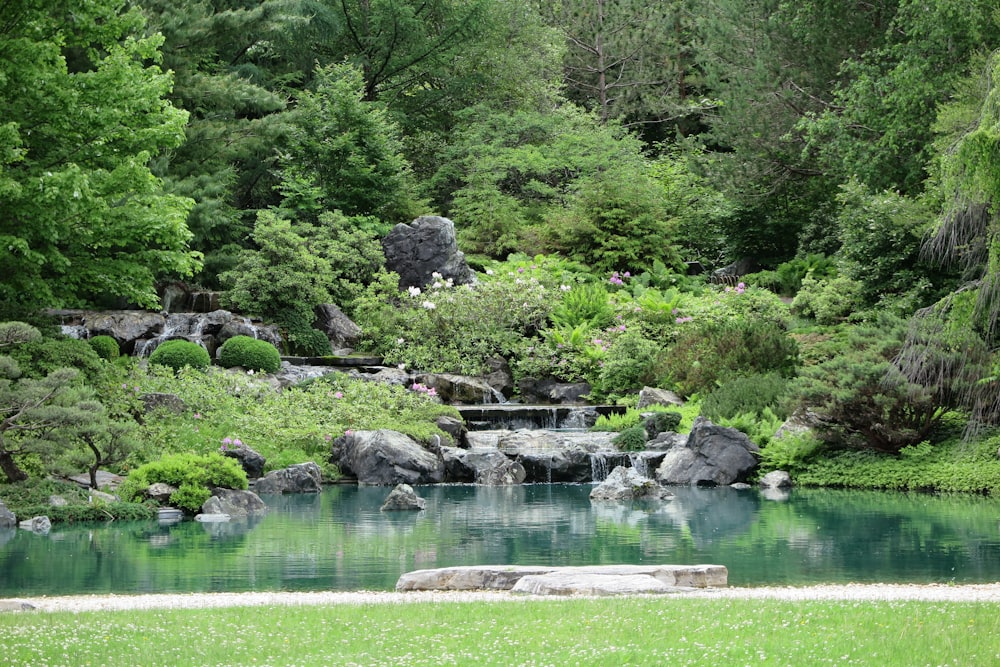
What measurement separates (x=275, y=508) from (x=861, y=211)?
531 inches

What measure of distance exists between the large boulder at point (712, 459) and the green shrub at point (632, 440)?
74 centimetres

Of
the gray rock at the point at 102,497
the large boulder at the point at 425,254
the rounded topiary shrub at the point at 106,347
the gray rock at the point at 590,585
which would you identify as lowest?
the gray rock at the point at 590,585

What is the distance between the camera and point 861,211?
71.2ft

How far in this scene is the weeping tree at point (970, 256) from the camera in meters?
9.42

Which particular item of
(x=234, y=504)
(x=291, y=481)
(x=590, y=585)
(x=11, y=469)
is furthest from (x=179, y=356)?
(x=590, y=585)

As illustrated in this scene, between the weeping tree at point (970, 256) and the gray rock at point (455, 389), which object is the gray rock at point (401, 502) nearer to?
the weeping tree at point (970, 256)

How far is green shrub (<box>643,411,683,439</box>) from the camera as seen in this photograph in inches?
723

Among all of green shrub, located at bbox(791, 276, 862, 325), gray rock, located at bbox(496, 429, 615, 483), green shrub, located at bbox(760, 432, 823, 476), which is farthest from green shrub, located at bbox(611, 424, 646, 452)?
green shrub, located at bbox(791, 276, 862, 325)

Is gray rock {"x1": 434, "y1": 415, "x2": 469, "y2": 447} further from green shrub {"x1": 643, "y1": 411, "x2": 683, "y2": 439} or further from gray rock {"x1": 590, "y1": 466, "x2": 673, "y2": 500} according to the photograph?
gray rock {"x1": 590, "y1": 466, "x2": 673, "y2": 500}

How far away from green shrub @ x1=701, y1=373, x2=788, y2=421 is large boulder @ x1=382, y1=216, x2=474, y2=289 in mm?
8949

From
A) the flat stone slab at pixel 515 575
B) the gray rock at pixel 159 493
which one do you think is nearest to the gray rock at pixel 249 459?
the gray rock at pixel 159 493

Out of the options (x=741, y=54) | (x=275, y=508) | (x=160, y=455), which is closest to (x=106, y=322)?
(x=160, y=455)

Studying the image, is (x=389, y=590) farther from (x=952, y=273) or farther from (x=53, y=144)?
(x=952, y=273)

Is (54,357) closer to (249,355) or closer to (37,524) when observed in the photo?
(37,524)
